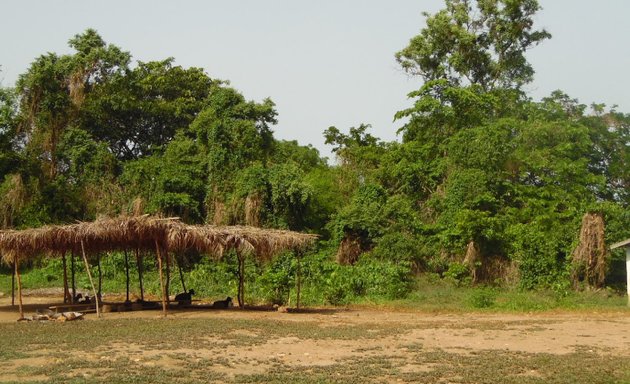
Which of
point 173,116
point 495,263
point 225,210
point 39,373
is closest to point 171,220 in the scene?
point 39,373

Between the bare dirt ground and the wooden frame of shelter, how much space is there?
5.69 ft

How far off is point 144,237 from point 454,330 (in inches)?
319

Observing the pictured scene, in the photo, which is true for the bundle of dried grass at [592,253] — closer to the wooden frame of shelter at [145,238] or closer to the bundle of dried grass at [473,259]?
the bundle of dried grass at [473,259]

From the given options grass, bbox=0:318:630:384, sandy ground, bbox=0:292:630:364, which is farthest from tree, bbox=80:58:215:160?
grass, bbox=0:318:630:384

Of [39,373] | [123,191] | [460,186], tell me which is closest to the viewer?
[39,373]

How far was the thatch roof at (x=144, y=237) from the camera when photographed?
18516 millimetres

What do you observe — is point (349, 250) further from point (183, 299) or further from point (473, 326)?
point (473, 326)

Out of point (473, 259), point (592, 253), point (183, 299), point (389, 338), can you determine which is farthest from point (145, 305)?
point (592, 253)

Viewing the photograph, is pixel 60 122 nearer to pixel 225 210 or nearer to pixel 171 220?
pixel 225 210

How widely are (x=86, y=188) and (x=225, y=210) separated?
7009 millimetres

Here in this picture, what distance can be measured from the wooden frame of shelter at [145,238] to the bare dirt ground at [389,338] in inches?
68.3

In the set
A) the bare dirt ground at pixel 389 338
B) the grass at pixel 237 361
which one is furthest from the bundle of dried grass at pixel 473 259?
the grass at pixel 237 361

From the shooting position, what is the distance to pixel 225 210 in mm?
31109

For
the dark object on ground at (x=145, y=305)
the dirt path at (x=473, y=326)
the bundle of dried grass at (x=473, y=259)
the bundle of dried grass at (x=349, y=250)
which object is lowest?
the dirt path at (x=473, y=326)
